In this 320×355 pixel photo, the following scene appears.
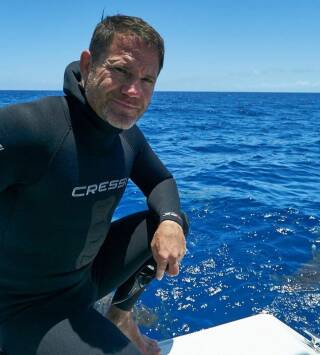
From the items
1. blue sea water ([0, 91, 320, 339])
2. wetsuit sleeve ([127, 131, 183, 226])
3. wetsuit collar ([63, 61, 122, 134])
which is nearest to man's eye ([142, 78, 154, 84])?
wetsuit collar ([63, 61, 122, 134])

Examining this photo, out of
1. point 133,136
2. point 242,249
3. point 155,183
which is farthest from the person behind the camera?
point 242,249

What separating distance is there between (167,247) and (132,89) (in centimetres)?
84

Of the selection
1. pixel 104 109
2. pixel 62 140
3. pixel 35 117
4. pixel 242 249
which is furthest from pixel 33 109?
pixel 242 249

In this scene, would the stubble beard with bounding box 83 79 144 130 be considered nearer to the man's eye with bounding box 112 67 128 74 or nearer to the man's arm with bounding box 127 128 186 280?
the man's eye with bounding box 112 67 128 74

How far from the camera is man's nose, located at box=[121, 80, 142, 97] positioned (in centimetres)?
190

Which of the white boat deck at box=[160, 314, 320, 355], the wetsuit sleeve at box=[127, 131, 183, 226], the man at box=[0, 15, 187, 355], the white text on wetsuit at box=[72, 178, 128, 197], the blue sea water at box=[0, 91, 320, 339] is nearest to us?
the man at box=[0, 15, 187, 355]

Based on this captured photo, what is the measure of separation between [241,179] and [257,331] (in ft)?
22.9

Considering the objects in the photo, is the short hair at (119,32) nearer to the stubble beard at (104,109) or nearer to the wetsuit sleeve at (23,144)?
the stubble beard at (104,109)

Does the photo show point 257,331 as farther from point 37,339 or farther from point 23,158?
point 23,158

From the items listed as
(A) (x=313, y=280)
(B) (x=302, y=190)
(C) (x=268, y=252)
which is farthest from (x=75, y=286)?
(B) (x=302, y=190)

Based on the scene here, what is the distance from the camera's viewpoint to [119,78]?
1.90 metres

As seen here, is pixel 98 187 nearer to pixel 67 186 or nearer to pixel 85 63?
pixel 67 186

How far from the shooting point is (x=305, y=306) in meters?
4.25

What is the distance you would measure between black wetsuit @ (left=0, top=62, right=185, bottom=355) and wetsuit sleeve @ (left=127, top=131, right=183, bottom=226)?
273 millimetres
